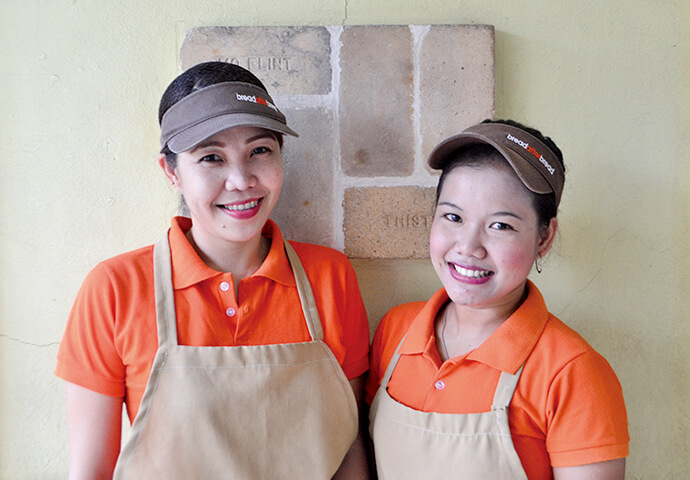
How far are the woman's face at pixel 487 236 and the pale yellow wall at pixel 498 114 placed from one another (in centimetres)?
43

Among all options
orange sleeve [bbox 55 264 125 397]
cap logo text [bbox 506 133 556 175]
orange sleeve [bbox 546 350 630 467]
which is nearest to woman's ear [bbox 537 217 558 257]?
cap logo text [bbox 506 133 556 175]

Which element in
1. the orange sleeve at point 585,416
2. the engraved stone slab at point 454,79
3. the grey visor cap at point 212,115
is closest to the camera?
the orange sleeve at point 585,416

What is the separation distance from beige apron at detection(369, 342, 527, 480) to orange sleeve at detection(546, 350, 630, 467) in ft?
0.27

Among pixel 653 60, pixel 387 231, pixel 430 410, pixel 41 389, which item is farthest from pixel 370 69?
pixel 41 389

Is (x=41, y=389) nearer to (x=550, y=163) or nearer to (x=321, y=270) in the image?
(x=321, y=270)

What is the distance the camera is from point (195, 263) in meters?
1.28

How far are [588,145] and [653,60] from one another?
29 cm

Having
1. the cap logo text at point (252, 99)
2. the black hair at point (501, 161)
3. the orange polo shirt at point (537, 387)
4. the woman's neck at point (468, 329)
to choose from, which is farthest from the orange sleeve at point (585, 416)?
the cap logo text at point (252, 99)

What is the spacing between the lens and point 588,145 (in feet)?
5.11

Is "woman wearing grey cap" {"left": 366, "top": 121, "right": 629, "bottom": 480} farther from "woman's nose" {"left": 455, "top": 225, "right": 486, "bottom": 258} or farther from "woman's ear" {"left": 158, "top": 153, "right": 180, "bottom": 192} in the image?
"woman's ear" {"left": 158, "top": 153, "right": 180, "bottom": 192}

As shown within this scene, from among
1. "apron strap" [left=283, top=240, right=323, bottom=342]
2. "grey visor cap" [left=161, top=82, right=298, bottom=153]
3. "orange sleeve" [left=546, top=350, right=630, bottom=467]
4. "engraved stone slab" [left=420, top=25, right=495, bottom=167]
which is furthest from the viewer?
"engraved stone slab" [left=420, top=25, right=495, bottom=167]

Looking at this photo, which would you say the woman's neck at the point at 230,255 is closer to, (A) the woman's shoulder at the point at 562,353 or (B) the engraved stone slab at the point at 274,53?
(B) the engraved stone slab at the point at 274,53

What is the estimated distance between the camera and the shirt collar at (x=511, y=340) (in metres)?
1.19

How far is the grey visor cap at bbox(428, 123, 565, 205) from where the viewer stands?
3.79 ft
